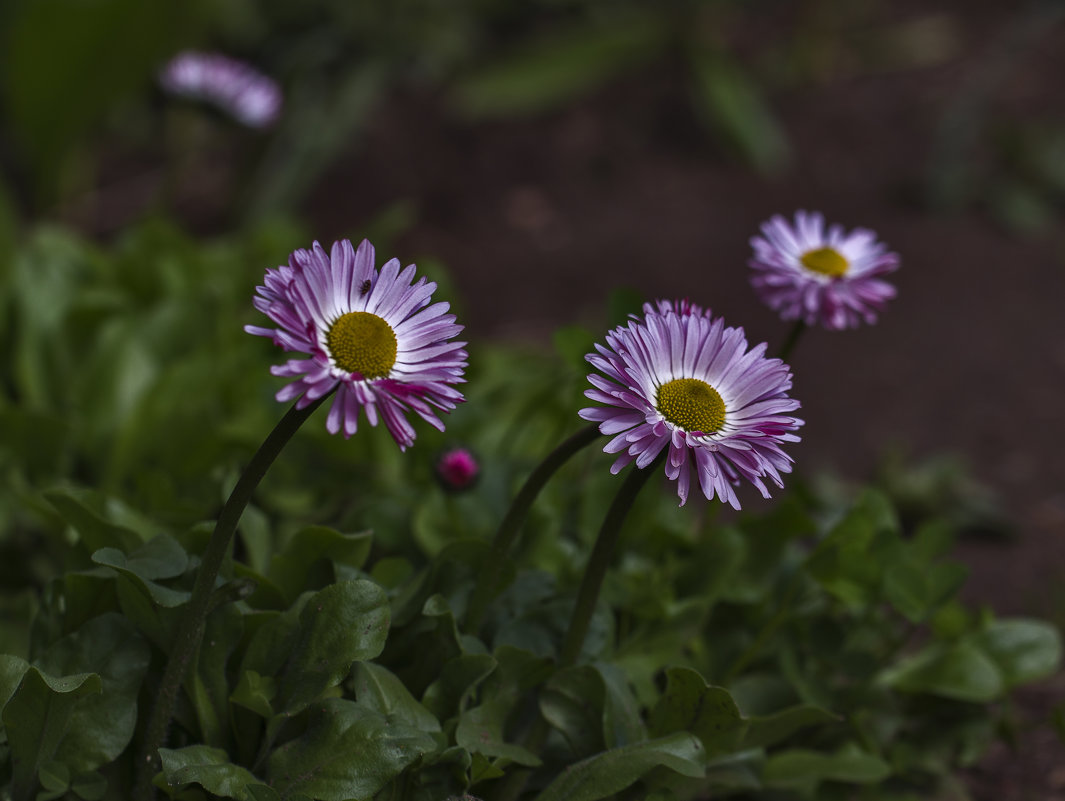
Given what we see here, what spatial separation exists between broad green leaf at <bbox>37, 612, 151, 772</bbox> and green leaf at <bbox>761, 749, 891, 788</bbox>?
1095 mm

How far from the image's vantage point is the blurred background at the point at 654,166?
3809 millimetres

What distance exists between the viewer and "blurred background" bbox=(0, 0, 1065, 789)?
381 cm

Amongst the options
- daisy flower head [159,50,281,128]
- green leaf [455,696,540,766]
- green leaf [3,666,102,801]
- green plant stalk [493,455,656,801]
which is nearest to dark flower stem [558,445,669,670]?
green plant stalk [493,455,656,801]

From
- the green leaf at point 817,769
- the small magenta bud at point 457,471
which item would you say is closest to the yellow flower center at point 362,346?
the small magenta bud at point 457,471

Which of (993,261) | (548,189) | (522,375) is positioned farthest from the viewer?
(548,189)

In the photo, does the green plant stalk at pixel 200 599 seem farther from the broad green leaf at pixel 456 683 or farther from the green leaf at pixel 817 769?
the green leaf at pixel 817 769

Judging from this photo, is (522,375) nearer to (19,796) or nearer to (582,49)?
(19,796)

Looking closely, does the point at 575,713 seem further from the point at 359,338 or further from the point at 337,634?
the point at 359,338

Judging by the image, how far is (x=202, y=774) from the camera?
4.97 feet

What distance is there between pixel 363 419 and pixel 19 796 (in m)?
1.14

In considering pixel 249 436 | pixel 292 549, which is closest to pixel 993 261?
pixel 249 436

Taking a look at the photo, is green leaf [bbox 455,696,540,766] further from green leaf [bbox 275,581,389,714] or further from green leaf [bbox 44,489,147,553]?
green leaf [bbox 44,489,147,553]

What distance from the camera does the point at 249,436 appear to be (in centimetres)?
249

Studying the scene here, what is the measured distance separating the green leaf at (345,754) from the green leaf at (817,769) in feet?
2.36
